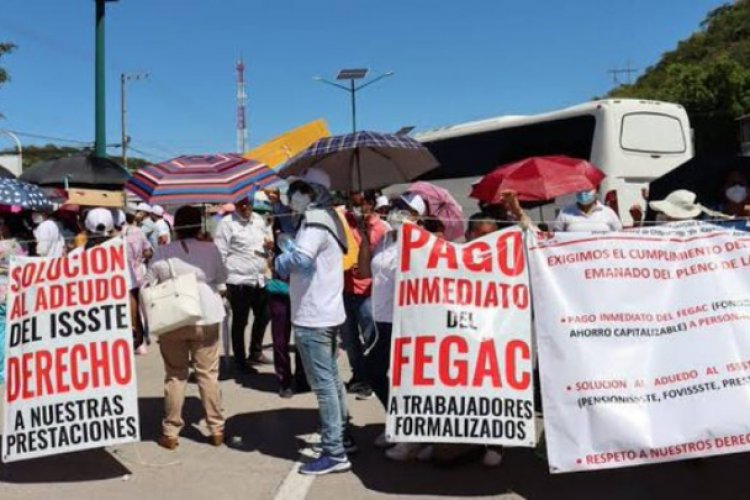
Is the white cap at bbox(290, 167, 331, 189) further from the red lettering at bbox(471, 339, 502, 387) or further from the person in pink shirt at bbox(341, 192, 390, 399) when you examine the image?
the red lettering at bbox(471, 339, 502, 387)

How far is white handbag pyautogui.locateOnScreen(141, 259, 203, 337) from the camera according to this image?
5168 millimetres

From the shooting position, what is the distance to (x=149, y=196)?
17.4 ft

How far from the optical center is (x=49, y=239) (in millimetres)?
8039

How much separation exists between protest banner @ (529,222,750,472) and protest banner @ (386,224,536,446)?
0.46ft

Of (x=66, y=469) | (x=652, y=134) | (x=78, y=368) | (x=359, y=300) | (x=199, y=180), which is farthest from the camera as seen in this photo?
(x=652, y=134)

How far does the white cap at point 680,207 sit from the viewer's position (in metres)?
5.66

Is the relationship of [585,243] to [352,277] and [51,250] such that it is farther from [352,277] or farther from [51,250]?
[51,250]

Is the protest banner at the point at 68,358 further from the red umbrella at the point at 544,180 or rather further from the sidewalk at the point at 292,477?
the red umbrella at the point at 544,180

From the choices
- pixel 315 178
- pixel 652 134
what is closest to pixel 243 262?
pixel 315 178

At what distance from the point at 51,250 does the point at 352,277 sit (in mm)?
3340

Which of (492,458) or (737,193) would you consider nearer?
(492,458)

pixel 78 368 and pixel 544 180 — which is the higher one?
pixel 544 180

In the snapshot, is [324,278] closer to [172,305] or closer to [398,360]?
[398,360]

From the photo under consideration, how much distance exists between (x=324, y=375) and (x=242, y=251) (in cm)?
320
